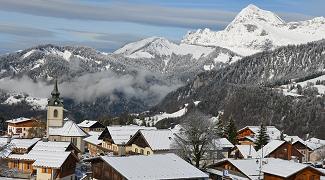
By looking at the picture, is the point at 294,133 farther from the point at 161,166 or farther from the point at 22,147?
the point at 161,166

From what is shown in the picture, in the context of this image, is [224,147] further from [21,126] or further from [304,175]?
[21,126]

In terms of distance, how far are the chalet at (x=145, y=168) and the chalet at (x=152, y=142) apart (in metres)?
20.8

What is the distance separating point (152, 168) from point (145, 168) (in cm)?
76

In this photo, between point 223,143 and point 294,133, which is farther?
point 294,133

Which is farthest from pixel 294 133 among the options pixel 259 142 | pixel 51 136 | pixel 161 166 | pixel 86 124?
pixel 161 166

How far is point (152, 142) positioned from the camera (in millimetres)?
86750

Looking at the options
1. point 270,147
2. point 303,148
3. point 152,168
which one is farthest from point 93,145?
point 152,168

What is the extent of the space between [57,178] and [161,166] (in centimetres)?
1529

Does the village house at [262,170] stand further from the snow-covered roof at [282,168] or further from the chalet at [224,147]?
the chalet at [224,147]

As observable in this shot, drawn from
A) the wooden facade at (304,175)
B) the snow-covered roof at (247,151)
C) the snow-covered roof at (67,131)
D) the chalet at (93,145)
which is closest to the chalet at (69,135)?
the snow-covered roof at (67,131)

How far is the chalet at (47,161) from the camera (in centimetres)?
6919

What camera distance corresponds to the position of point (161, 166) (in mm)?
60906

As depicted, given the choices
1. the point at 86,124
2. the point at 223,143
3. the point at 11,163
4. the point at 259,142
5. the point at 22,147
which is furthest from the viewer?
the point at 86,124

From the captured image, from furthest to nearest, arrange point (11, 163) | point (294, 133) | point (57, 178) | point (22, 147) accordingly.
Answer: point (294, 133) → point (22, 147) → point (11, 163) → point (57, 178)
